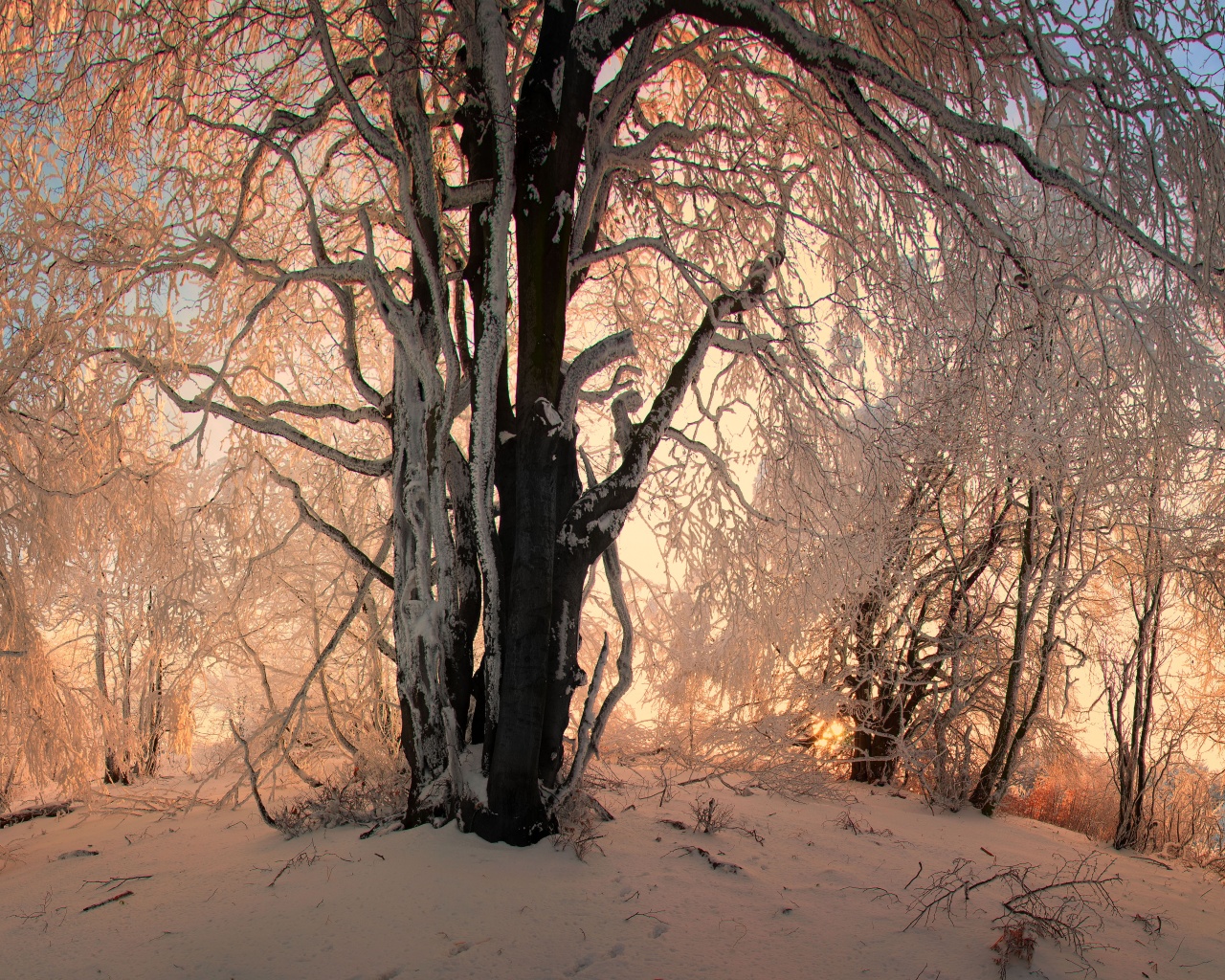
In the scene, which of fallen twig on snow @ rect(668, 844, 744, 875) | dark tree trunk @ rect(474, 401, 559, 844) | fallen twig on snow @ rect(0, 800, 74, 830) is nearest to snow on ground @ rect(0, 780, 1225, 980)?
fallen twig on snow @ rect(668, 844, 744, 875)

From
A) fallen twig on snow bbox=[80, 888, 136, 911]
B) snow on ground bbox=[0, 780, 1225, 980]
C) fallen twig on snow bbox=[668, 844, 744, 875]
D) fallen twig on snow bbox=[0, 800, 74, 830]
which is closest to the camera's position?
snow on ground bbox=[0, 780, 1225, 980]

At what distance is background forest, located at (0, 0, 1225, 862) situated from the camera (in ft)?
12.9

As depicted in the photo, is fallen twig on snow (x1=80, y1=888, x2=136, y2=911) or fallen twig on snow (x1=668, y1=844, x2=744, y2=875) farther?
fallen twig on snow (x1=668, y1=844, x2=744, y2=875)

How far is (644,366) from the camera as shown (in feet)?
21.9

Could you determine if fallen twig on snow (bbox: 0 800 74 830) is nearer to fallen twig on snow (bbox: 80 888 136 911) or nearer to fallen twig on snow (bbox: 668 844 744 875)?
fallen twig on snow (bbox: 80 888 136 911)

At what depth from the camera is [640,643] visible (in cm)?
856

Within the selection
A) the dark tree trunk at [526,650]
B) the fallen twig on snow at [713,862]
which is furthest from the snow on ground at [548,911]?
the dark tree trunk at [526,650]

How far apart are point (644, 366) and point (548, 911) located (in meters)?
4.45

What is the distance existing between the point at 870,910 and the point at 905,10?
431 centimetres

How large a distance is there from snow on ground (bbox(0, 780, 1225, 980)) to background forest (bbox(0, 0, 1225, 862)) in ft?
1.66

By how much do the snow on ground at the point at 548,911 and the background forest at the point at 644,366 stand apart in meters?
0.50

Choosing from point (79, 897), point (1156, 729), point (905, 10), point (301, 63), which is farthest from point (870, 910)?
point (301, 63)

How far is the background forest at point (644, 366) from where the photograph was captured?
12.9ft

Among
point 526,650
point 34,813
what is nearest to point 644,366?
point 526,650
